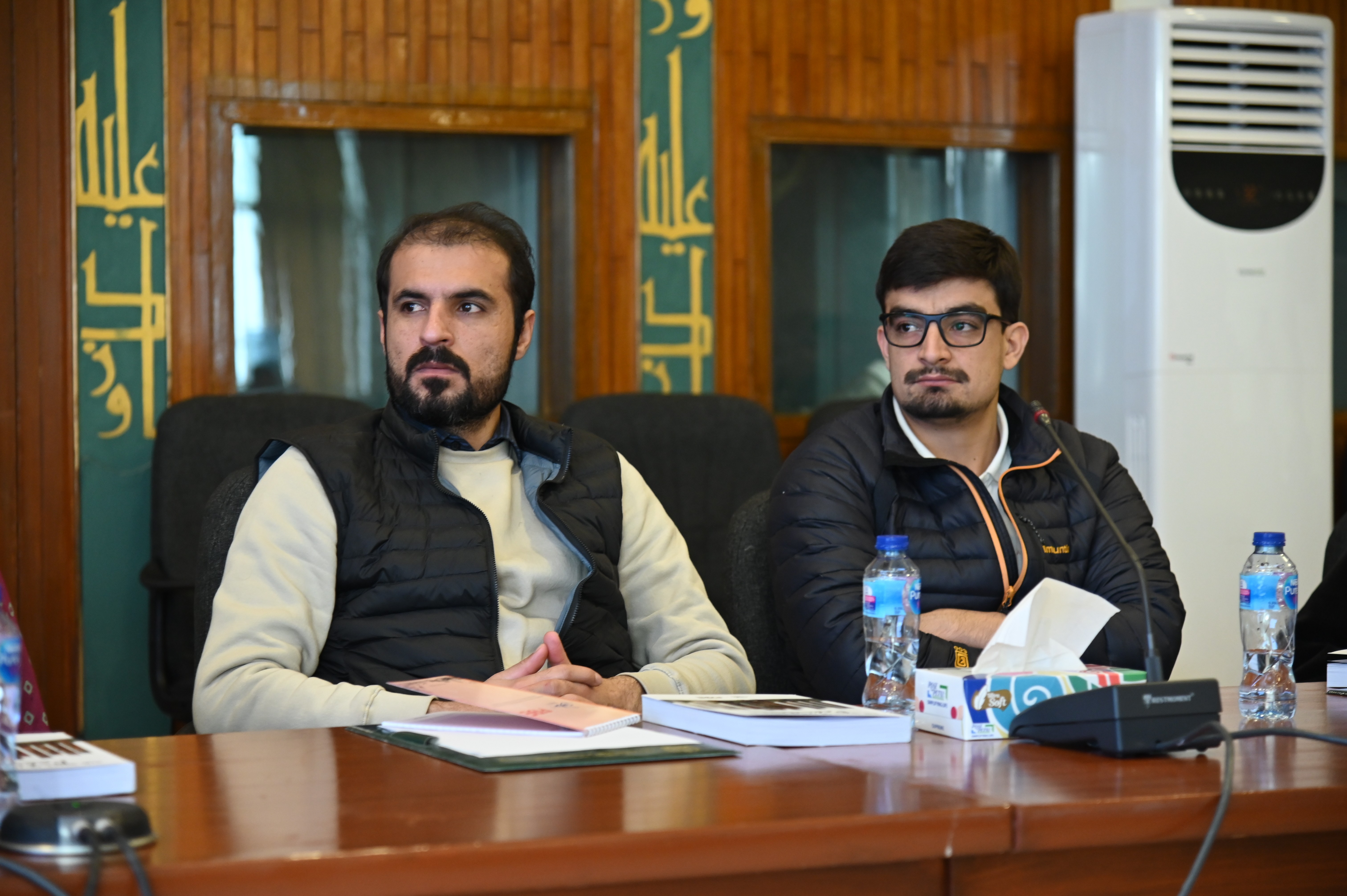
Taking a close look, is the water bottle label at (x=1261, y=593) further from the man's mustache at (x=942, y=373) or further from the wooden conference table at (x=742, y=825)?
the man's mustache at (x=942, y=373)

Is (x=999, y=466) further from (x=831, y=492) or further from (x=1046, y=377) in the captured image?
(x=1046, y=377)

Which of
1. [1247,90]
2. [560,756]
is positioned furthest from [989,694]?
[1247,90]

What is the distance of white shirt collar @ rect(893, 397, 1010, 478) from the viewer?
250 cm

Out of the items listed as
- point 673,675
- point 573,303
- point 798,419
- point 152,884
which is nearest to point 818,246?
point 798,419

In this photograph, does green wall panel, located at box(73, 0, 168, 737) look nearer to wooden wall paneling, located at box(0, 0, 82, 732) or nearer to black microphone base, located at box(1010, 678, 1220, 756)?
wooden wall paneling, located at box(0, 0, 82, 732)

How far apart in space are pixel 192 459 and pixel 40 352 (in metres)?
0.56

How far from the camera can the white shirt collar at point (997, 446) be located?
8.20 feet

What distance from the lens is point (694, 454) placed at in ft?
12.1

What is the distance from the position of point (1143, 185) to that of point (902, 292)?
6.37 feet

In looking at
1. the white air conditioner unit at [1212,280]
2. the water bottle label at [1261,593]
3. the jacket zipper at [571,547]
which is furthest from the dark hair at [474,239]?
the white air conditioner unit at [1212,280]

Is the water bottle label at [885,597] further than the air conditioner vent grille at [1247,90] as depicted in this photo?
No

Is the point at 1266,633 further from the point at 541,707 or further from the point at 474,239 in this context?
the point at 474,239

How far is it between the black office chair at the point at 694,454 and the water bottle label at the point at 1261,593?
6.11ft

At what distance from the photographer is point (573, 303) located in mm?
4062
